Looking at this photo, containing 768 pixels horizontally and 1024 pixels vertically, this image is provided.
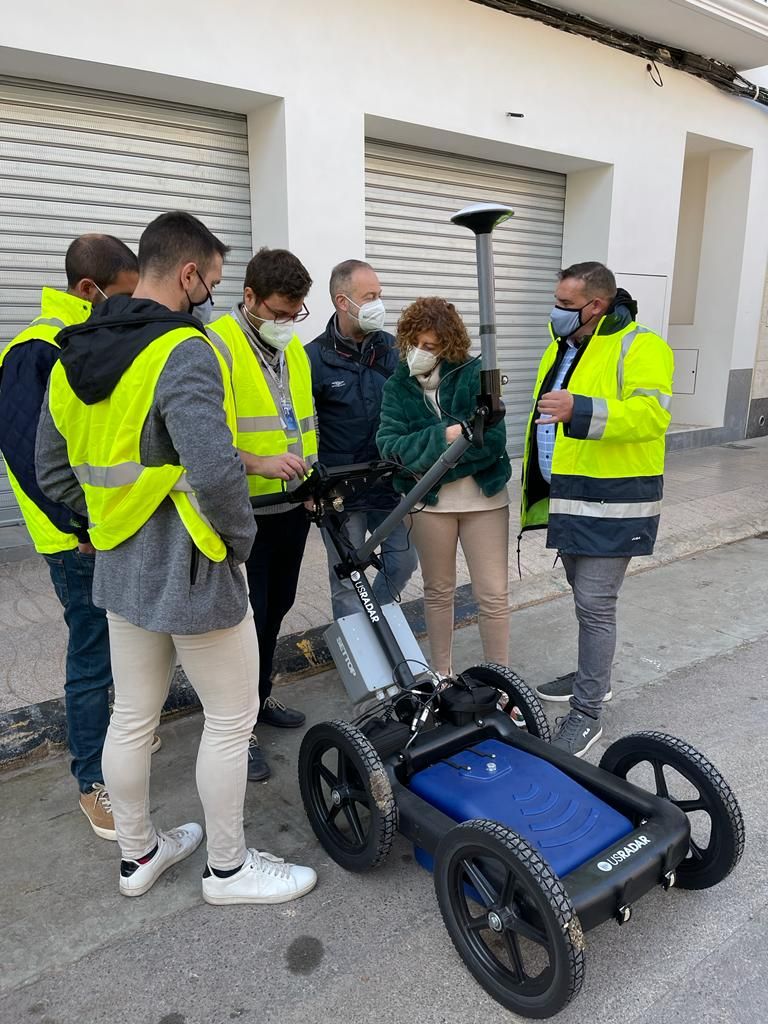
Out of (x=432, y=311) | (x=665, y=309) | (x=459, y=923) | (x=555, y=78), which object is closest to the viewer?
(x=459, y=923)

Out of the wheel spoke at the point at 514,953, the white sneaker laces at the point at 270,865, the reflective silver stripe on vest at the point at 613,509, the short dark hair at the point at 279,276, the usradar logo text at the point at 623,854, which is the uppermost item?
the short dark hair at the point at 279,276

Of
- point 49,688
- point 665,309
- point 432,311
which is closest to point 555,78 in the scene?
point 665,309

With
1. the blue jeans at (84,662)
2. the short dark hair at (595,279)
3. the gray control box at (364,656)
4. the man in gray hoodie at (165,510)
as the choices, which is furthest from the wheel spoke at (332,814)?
the short dark hair at (595,279)

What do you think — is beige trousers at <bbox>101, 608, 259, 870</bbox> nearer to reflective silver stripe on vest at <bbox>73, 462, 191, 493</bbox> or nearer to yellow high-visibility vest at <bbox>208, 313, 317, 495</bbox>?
reflective silver stripe on vest at <bbox>73, 462, 191, 493</bbox>

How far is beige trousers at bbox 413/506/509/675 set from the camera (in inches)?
134

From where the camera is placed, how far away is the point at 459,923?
2.09 metres

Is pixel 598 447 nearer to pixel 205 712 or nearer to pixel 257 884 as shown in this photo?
pixel 205 712

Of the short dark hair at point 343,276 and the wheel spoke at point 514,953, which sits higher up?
the short dark hair at point 343,276

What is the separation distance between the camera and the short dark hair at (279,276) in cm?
274

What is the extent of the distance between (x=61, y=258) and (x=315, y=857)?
4.34 metres

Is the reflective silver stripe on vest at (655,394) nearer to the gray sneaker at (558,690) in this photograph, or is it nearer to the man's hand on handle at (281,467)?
the man's hand on handle at (281,467)

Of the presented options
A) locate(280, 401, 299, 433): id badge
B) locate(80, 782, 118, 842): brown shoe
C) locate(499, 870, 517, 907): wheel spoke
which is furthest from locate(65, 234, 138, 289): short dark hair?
locate(499, 870, 517, 907): wheel spoke

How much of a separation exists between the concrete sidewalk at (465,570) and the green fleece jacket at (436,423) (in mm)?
1436

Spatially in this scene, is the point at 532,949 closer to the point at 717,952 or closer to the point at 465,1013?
the point at 465,1013
